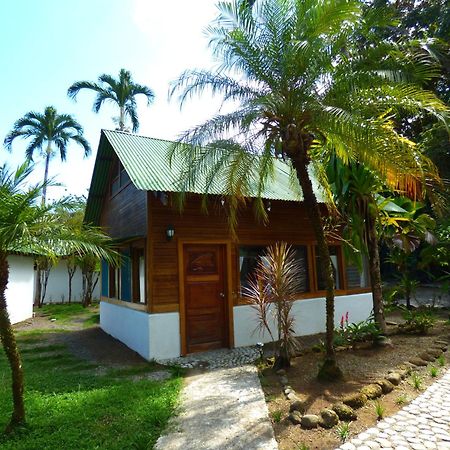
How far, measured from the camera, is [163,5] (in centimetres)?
668

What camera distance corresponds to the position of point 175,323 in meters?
7.59

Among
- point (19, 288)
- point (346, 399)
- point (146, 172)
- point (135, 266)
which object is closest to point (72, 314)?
point (19, 288)

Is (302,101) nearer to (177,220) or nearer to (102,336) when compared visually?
(177,220)

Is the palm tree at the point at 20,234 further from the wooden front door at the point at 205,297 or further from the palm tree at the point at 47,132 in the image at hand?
the palm tree at the point at 47,132

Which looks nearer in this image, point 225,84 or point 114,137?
point 225,84

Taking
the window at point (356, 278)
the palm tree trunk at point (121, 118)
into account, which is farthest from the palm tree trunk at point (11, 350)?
the palm tree trunk at point (121, 118)

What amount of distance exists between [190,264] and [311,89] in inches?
176

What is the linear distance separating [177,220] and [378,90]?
184 inches

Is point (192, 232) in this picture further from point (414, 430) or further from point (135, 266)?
point (414, 430)

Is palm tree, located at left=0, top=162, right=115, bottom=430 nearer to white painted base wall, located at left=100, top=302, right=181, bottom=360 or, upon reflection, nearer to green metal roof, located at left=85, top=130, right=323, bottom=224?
green metal roof, located at left=85, top=130, right=323, bottom=224

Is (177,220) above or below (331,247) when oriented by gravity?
above

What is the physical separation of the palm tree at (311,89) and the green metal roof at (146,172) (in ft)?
4.53

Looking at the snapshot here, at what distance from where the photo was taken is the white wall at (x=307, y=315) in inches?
328

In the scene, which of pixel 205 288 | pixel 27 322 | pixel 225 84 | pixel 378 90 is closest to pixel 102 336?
pixel 205 288
